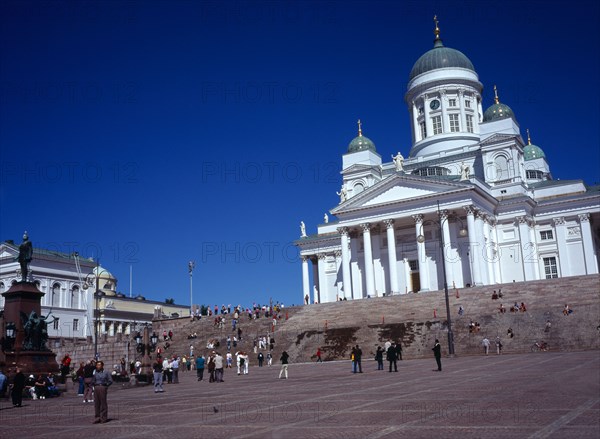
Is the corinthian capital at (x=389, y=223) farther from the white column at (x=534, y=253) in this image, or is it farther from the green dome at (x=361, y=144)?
the green dome at (x=361, y=144)

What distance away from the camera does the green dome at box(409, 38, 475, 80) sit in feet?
258

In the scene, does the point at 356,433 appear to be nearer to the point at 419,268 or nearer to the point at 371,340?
the point at 371,340

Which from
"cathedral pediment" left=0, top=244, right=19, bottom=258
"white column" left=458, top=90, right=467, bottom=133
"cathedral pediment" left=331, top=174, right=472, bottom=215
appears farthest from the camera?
"cathedral pediment" left=0, top=244, right=19, bottom=258

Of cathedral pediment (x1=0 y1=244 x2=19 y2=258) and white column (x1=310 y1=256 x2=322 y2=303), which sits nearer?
white column (x1=310 y1=256 x2=322 y2=303)

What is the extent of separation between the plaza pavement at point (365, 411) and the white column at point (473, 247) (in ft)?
116

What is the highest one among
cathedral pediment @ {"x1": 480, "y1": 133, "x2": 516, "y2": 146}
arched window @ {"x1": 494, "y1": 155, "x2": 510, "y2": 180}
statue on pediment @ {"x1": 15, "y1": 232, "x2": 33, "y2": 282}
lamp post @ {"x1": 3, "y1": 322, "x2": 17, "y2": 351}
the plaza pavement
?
cathedral pediment @ {"x1": 480, "y1": 133, "x2": 516, "y2": 146}

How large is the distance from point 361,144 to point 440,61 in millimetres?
14148

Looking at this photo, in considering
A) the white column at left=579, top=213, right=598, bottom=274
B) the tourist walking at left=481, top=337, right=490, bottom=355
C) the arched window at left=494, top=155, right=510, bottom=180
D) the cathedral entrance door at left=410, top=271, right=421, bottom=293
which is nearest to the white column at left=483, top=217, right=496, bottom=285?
the cathedral entrance door at left=410, top=271, right=421, bottom=293

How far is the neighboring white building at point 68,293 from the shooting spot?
79.5m

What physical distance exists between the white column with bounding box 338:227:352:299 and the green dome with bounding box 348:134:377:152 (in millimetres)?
15948

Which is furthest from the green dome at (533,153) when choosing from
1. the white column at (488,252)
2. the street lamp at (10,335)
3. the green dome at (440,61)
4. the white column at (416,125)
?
the street lamp at (10,335)

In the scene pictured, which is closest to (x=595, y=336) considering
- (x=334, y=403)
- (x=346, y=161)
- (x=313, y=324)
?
(x=313, y=324)

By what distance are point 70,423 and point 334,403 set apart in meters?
6.28

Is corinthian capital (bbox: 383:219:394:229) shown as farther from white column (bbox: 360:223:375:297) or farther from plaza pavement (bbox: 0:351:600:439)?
plaza pavement (bbox: 0:351:600:439)
